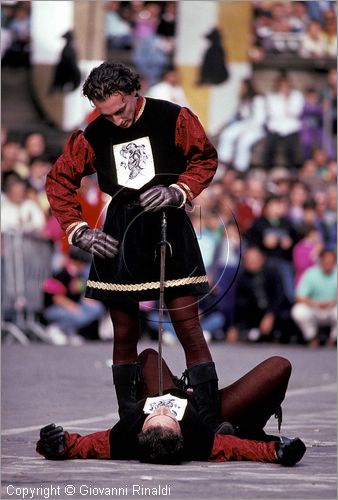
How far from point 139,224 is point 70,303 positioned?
9.46m

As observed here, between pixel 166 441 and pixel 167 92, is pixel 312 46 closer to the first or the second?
pixel 167 92

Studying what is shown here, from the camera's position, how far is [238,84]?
2106 centimetres

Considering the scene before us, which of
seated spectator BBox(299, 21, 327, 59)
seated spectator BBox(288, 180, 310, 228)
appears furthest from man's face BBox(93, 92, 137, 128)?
seated spectator BBox(299, 21, 327, 59)

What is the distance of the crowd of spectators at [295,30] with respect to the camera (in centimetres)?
2128

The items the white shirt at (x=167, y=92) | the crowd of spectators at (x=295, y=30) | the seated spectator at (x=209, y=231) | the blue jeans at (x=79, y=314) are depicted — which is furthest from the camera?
the crowd of spectators at (x=295, y=30)

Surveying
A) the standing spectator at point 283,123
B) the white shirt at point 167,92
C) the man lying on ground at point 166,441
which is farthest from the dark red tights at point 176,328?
the standing spectator at point 283,123

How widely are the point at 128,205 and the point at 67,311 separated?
9.42 meters

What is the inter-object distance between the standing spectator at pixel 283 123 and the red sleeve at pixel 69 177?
1225 centimetres

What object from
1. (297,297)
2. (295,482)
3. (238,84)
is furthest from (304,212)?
(295,482)

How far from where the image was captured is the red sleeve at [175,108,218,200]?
324 inches

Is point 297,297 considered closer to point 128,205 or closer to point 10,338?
point 10,338

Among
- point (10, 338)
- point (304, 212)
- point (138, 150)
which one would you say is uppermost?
point (138, 150)

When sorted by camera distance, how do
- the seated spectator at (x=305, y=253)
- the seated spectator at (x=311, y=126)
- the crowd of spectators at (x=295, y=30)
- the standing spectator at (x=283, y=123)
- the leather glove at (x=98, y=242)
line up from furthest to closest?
the crowd of spectators at (x=295, y=30) < the seated spectator at (x=311, y=126) < the standing spectator at (x=283, y=123) < the seated spectator at (x=305, y=253) < the leather glove at (x=98, y=242)

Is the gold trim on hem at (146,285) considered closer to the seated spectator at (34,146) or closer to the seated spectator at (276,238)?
the seated spectator at (276,238)
